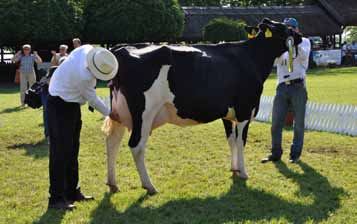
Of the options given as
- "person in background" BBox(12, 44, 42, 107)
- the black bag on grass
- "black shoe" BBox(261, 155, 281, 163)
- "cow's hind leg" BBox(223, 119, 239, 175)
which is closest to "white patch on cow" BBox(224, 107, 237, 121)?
"cow's hind leg" BBox(223, 119, 239, 175)

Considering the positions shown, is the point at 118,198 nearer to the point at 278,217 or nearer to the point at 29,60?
the point at 278,217

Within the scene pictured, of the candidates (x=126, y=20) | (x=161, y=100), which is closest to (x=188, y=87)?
(x=161, y=100)

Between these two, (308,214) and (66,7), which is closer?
(308,214)

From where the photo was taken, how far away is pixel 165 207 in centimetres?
638

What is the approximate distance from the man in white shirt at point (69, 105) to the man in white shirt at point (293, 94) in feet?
11.8

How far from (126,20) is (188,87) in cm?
2384

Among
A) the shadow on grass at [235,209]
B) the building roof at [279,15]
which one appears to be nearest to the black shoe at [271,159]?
the shadow on grass at [235,209]

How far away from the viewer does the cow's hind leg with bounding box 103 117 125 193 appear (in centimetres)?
712

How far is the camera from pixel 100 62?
5.82 meters

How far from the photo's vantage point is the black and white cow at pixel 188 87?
265 inches

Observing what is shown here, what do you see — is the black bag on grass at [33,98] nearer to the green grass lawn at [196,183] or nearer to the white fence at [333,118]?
the green grass lawn at [196,183]

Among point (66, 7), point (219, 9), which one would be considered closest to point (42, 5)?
point (66, 7)

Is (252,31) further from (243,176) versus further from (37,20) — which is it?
(37,20)

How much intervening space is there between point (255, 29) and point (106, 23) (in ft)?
74.5
